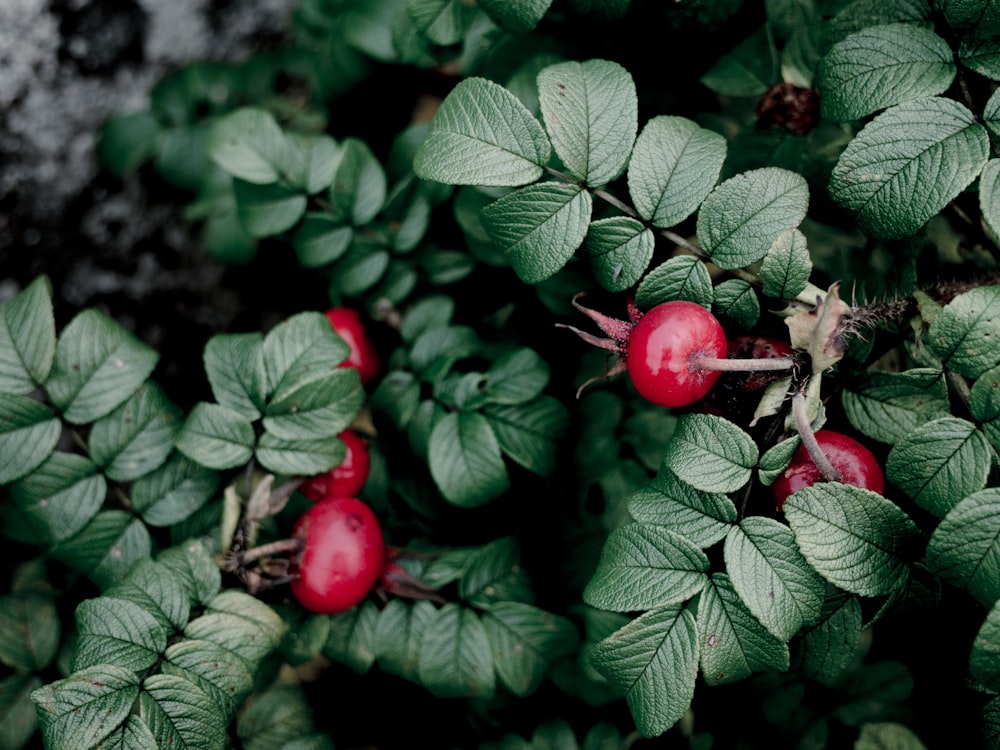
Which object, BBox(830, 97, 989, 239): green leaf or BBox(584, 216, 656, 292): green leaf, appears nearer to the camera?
BBox(830, 97, 989, 239): green leaf

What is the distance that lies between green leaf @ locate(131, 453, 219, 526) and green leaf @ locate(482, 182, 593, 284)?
2.57ft

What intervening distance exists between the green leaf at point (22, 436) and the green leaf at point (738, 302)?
122 centimetres

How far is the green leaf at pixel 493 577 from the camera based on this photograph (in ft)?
5.14

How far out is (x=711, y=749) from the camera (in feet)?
5.53

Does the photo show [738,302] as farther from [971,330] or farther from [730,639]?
[730,639]

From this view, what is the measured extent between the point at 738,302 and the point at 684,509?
1.14 ft

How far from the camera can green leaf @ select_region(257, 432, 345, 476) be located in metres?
1.44

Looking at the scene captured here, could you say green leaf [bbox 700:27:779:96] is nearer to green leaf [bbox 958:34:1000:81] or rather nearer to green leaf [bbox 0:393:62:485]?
green leaf [bbox 958:34:1000:81]

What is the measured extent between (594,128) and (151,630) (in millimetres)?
1090

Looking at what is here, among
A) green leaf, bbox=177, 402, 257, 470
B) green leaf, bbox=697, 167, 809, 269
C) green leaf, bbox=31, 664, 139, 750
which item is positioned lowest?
green leaf, bbox=31, 664, 139, 750

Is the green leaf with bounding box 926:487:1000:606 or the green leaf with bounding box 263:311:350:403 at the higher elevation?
the green leaf with bounding box 263:311:350:403

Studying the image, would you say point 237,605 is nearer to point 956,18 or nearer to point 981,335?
point 981,335

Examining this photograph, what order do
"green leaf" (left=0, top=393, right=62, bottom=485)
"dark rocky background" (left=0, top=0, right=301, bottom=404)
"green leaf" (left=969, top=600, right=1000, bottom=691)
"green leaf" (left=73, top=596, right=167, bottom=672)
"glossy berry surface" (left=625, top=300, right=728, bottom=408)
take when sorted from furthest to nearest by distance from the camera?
"dark rocky background" (left=0, top=0, right=301, bottom=404) < "green leaf" (left=0, top=393, right=62, bottom=485) < "green leaf" (left=73, top=596, right=167, bottom=672) < "glossy berry surface" (left=625, top=300, right=728, bottom=408) < "green leaf" (left=969, top=600, right=1000, bottom=691)

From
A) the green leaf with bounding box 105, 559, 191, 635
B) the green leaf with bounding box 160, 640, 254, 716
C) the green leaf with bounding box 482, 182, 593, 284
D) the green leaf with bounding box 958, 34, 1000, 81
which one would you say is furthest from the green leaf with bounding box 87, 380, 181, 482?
the green leaf with bounding box 958, 34, 1000, 81
